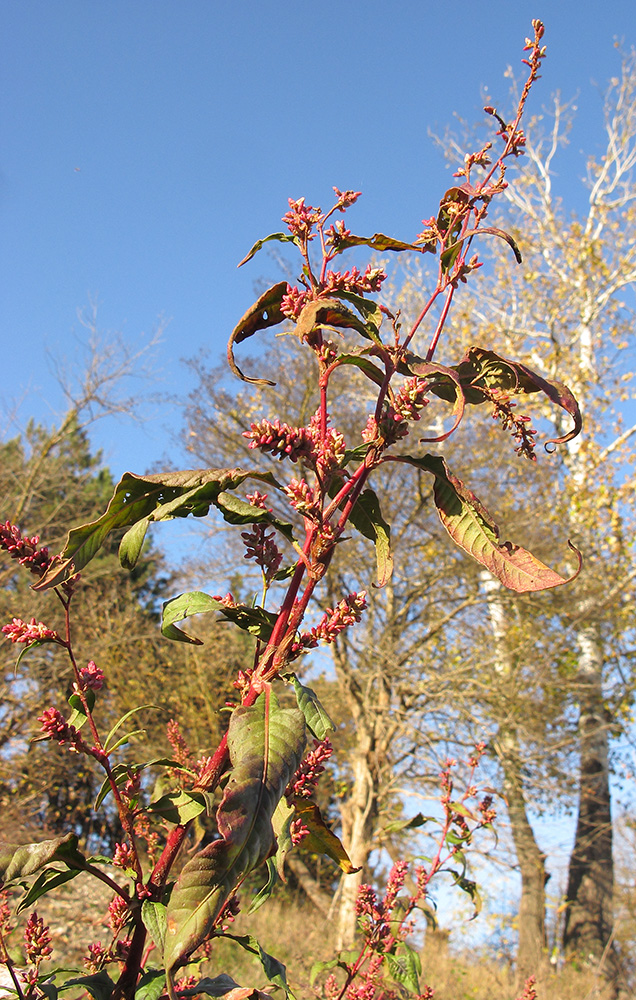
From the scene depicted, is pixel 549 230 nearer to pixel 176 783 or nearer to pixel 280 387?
pixel 280 387

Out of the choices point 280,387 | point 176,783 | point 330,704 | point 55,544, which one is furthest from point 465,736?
point 176,783

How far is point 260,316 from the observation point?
3.96ft

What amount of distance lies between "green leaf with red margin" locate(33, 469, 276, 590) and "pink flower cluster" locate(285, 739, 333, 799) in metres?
0.43

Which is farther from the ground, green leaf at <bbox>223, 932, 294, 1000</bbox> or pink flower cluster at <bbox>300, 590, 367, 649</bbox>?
pink flower cluster at <bbox>300, 590, 367, 649</bbox>

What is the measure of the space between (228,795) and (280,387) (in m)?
11.1

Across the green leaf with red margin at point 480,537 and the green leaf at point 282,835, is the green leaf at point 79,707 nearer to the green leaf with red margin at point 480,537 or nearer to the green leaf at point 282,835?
the green leaf at point 282,835

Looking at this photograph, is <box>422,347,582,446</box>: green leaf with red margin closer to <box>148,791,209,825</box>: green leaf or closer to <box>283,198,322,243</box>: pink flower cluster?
<box>283,198,322,243</box>: pink flower cluster

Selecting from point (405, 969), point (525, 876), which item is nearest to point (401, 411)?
point (405, 969)

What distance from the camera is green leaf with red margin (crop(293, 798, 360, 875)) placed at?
3.76 feet

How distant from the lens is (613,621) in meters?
12.1

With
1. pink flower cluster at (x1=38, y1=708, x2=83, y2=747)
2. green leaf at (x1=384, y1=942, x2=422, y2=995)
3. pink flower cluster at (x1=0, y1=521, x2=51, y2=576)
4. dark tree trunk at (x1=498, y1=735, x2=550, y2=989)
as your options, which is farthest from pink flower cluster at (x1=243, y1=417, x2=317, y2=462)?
dark tree trunk at (x1=498, y1=735, x2=550, y2=989)

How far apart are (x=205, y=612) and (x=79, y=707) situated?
0.28m

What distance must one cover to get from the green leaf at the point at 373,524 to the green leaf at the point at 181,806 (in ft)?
1.46

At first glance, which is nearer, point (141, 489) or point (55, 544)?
point (141, 489)
